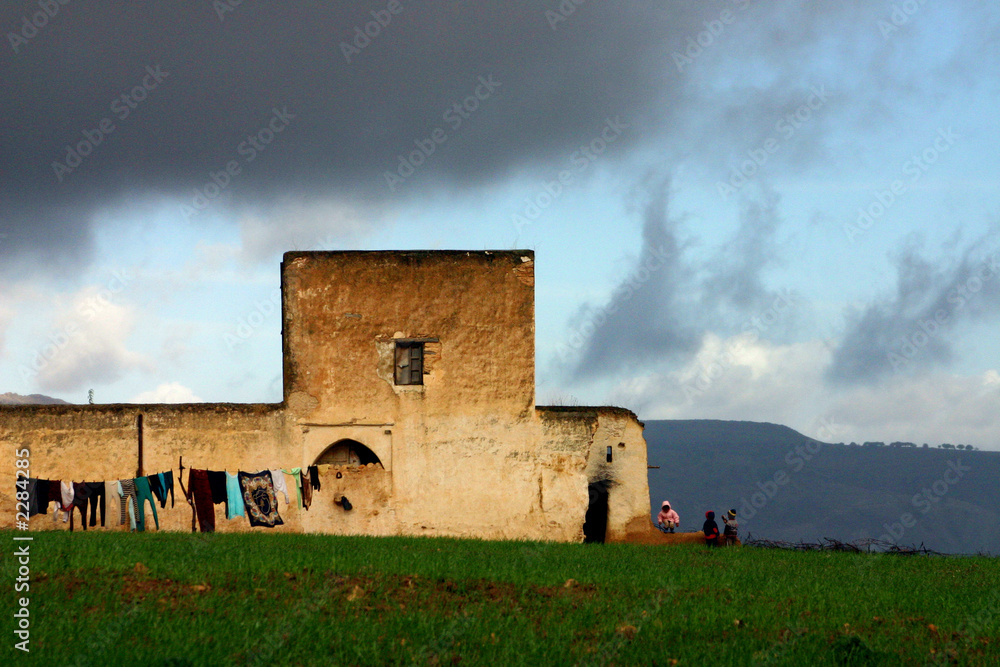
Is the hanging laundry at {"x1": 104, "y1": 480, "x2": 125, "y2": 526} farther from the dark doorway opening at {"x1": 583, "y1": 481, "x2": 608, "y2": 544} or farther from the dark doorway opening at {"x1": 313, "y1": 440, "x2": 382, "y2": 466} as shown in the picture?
the dark doorway opening at {"x1": 583, "y1": 481, "x2": 608, "y2": 544}

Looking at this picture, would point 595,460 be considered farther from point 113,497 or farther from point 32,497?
point 32,497

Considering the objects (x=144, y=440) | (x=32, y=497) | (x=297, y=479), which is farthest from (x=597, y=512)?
(x=32, y=497)

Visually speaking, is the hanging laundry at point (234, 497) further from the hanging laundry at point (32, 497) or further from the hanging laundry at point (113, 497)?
the hanging laundry at point (32, 497)

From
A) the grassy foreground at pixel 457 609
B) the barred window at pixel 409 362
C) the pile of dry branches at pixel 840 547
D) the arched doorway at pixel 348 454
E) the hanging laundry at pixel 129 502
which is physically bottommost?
the pile of dry branches at pixel 840 547

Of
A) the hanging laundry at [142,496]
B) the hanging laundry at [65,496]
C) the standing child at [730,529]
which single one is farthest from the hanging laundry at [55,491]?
the standing child at [730,529]

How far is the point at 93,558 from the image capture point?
669 inches

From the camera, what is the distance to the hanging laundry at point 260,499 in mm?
25703

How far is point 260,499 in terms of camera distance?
25.8 m

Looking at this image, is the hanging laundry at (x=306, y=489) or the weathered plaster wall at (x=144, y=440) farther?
the hanging laundry at (x=306, y=489)

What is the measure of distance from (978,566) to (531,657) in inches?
590

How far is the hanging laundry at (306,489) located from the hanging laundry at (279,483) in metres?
0.36

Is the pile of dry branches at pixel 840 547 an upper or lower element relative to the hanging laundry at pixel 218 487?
lower

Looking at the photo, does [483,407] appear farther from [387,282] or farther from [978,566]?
[978,566]

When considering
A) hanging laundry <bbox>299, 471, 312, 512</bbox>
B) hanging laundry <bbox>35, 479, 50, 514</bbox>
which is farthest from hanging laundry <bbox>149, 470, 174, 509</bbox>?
hanging laundry <bbox>299, 471, 312, 512</bbox>
